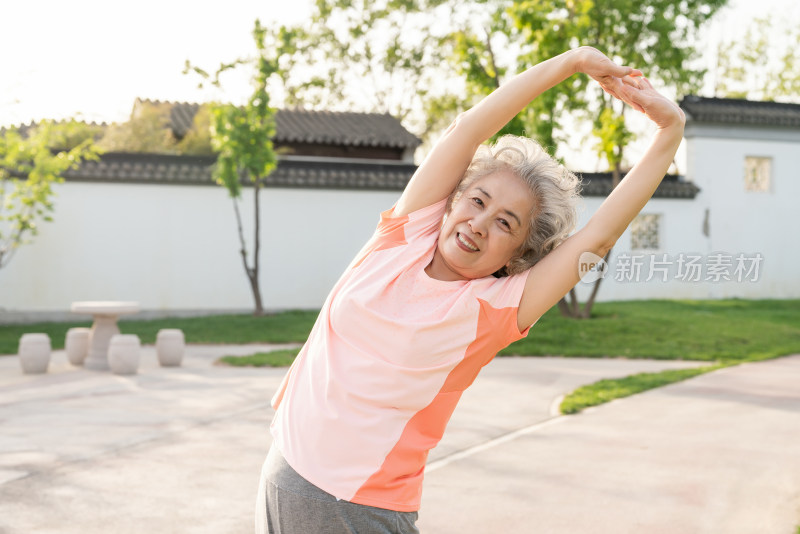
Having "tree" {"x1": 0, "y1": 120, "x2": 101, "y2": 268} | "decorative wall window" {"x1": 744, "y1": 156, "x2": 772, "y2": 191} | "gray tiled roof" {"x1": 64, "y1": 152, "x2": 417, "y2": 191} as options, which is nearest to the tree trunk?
"gray tiled roof" {"x1": 64, "y1": 152, "x2": 417, "y2": 191}

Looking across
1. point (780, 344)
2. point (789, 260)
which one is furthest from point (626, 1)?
point (789, 260)

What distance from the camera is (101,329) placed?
29.9 feet

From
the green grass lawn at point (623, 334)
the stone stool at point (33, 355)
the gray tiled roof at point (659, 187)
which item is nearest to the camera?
the stone stool at point (33, 355)

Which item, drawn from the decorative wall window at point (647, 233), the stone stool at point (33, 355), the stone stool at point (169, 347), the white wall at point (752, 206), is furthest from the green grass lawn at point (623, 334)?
the white wall at point (752, 206)

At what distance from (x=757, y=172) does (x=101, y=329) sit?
49.0 ft

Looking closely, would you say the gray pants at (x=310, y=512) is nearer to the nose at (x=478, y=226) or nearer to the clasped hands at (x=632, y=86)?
the nose at (x=478, y=226)

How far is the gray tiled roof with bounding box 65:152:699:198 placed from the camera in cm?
1419

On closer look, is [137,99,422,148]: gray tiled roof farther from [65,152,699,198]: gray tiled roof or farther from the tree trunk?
the tree trunk

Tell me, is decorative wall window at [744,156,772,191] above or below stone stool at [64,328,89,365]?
above

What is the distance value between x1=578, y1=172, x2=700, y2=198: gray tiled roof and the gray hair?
1513cm

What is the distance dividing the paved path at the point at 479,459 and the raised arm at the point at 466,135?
2.35 metres

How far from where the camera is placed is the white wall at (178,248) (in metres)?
13.9

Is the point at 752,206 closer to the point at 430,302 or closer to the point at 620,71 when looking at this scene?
the point at 620,71

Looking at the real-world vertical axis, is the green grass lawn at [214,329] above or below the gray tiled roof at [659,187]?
below
